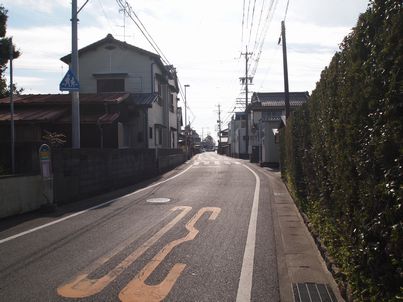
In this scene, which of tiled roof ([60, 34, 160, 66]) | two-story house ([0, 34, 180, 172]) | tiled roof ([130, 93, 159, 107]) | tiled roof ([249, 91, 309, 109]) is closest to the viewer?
two-story house ([0, 34, 180, 172])

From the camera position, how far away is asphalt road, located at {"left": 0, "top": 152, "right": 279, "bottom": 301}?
5.79m

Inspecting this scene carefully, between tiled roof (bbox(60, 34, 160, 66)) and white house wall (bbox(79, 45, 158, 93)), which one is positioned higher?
tiled roof (bbox(60, 34, 160, 66))

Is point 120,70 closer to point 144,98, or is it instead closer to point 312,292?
point 144,98

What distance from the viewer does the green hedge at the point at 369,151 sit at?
354 cm

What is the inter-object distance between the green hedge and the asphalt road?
144cm

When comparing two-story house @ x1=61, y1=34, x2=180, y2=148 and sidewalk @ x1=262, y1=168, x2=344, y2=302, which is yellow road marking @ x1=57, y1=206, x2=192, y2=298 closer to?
sidewalk @ x1=262, y1=168, x2=344, y2=302

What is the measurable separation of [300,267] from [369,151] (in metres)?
3.43

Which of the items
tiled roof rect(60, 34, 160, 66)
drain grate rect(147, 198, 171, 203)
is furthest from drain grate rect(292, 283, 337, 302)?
tiled roof rect(60, 34, 160, 66)

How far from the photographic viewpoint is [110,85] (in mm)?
36344

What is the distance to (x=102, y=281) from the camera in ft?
20.2

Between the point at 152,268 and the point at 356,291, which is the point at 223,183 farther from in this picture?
the point at 356,291

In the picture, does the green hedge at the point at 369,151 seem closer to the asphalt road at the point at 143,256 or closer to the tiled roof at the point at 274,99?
the asphalt road at the point at 143,256

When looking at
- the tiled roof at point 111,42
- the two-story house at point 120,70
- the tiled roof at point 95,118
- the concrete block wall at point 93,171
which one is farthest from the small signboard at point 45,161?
the tiled roof at point 111,42

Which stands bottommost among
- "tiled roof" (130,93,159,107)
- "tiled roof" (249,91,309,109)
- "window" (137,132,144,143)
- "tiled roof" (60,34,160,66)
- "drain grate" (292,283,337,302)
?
"drain grate" (292,283,337,302)
